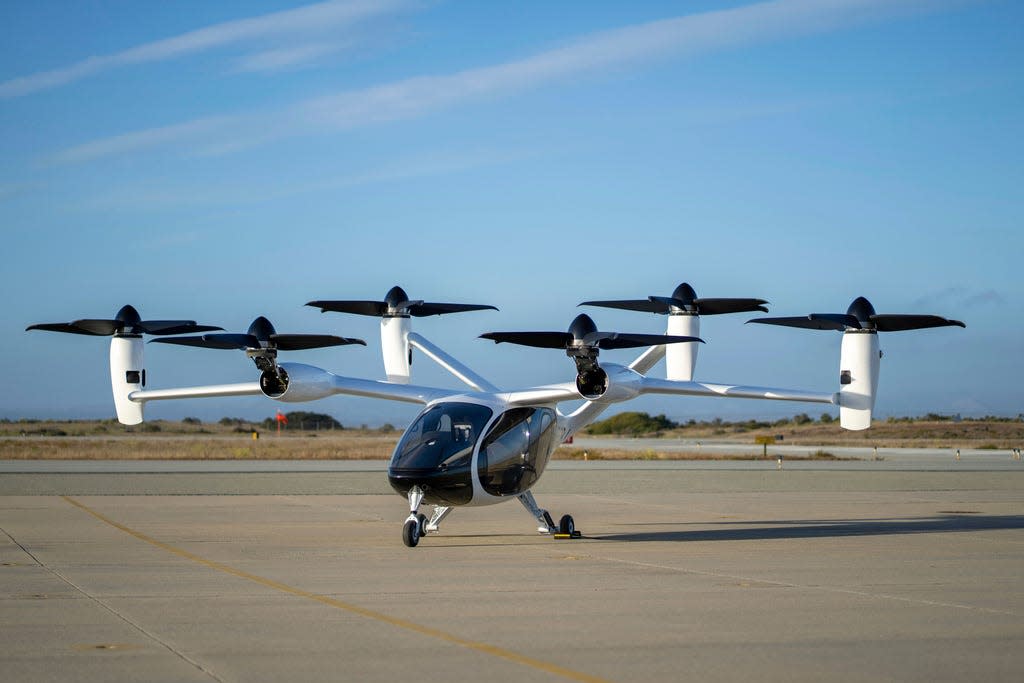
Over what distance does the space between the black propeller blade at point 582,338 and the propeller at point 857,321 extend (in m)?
2.31

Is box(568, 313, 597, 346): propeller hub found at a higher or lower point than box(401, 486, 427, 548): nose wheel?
higher

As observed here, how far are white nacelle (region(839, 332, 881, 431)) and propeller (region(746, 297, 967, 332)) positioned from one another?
0.19m

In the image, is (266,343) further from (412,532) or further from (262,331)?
(412,532)

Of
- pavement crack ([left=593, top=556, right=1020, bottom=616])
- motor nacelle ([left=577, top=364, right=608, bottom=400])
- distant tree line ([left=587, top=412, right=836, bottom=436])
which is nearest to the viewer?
pavement crack ([left=593, top=556, right=1020, bottom=616])

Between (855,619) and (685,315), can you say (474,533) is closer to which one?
(685,315)

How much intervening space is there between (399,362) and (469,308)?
1.80m

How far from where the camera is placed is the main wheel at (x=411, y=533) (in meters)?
17.9

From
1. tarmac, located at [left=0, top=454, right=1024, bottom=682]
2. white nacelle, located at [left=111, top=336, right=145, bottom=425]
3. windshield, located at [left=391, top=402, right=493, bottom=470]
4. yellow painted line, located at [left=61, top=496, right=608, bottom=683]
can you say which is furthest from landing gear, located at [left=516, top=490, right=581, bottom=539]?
white nacelle, located at [left=111, top=336, right=145, bottom=425]

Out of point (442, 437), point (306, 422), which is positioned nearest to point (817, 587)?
point (442, 437)

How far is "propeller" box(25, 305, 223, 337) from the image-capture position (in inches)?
843

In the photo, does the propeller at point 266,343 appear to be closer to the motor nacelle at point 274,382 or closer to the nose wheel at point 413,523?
the motor nacelle at point 274,382

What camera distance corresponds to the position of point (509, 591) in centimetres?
1320

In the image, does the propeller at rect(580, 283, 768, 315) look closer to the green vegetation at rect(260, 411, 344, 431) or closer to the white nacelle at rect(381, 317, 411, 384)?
the white nacelle at rect(381, 317, 411, 384)

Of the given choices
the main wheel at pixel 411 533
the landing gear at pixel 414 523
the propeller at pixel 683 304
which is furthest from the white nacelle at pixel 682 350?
the main wheel at pixel 411 533
